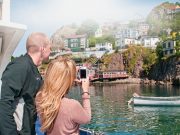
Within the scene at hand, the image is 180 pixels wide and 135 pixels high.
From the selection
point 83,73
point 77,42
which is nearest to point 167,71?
point 83,73

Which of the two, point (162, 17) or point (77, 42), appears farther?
point (77, 42)

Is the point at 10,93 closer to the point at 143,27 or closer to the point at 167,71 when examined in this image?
the point at 167,71

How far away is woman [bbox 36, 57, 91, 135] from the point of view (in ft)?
12.3

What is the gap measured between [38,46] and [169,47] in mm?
92537

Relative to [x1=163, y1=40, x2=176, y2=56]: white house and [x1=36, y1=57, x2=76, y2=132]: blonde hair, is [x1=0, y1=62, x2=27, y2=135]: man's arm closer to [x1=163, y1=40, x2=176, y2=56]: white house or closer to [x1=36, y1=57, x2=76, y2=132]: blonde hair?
[x1=36, y1=57, x2=76, y2=132]: blonde hair

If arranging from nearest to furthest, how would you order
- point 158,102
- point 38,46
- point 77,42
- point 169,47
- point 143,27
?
point 38,46, point 158,102, point 169,47, point 143,27, point 77,42

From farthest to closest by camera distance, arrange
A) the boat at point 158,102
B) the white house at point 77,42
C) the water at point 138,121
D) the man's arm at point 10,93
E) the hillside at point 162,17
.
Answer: the white house at point 77,42
the hillside at point 162,17
the boat at point 158,102
the water at point 138,121
the man's arm at point 10,93

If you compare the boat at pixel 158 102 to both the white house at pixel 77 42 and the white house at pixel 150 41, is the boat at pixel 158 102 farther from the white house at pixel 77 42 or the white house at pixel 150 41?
the white house at pixel 77 42

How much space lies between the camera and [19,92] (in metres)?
3.88

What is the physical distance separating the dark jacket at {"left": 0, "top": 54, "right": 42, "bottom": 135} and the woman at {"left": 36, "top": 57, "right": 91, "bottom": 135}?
22cm

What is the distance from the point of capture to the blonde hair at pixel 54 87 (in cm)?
378

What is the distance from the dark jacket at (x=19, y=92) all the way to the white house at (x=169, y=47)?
89359mm

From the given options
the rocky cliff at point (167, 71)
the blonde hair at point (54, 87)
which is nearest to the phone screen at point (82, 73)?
the blonde hair at point (54, 87)

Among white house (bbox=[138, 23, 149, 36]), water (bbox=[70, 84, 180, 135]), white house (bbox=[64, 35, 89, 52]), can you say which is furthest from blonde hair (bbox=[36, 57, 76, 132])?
white house (bbox=[138, 23, 149, 36])
